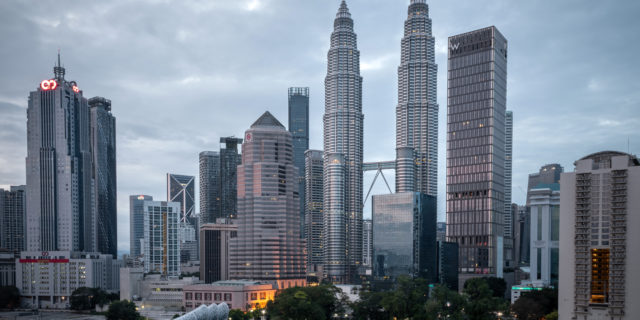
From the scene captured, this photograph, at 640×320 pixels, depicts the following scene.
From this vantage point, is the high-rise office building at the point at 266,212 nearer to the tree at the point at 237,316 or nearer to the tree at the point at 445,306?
the tree at the point at 237,316

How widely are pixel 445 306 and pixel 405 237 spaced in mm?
50271

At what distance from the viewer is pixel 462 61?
16950cm

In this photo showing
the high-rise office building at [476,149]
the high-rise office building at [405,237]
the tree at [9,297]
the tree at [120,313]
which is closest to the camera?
the tree at [120,313]

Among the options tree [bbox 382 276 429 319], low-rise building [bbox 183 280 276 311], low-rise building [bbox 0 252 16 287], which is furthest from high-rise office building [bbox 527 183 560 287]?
low-rise building [bbox 0 252 16 287]

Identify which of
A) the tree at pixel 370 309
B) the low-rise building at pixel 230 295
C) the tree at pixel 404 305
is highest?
the tree at pixel 404 305

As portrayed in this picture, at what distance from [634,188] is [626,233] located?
6.94m

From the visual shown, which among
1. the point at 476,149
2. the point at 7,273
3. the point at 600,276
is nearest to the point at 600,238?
the point at 600,276

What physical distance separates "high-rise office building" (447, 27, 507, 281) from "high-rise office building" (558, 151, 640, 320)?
7858 cm

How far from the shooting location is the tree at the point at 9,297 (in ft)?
552

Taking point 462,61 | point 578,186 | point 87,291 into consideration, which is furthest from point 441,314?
point 87,291

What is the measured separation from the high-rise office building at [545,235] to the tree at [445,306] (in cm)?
5674

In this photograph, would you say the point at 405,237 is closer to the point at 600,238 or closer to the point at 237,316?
the point at 237,316

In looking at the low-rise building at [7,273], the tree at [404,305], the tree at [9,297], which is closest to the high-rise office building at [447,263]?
the tree at [404,305]

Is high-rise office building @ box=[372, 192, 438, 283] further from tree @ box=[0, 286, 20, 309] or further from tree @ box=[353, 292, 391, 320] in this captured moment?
tree @ box=[0, 286, 20, 309]
